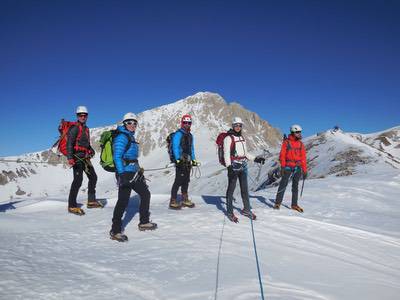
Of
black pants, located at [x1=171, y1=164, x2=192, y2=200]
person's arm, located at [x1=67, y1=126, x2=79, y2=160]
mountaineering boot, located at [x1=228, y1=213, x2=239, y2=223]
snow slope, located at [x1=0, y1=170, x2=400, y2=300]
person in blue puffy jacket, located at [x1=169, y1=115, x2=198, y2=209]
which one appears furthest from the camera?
black pants, located at [x1=171, y1=164, x2=192, y2=200]

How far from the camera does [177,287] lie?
19.1 ft

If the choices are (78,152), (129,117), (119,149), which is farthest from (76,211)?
(129,117)

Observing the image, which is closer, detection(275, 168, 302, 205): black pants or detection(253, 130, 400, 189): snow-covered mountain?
detection(275, 168, 302, 205): black pants

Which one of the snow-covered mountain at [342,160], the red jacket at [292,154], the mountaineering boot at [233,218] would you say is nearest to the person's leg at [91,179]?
the mountaineering boot at [233,218]

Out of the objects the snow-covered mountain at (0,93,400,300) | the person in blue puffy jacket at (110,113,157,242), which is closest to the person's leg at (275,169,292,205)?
the snow-covered mountain at (0,93,400,300)

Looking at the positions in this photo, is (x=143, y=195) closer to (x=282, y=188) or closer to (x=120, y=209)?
(x=120, y=209)

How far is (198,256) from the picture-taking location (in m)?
7.39

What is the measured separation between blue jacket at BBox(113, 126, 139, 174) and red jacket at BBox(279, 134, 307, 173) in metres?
6.33

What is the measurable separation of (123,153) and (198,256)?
122 inches

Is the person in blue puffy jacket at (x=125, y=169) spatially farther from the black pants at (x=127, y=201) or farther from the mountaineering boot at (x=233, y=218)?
the mountaineering boot at (x=233, y=218)

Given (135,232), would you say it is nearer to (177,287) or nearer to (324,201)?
(177,287)

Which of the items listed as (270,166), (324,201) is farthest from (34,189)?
(324,201)

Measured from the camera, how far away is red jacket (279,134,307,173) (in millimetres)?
13000

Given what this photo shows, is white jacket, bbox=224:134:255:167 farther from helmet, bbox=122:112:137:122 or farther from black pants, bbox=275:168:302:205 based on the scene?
helmet, bbox=122:112:137:122
